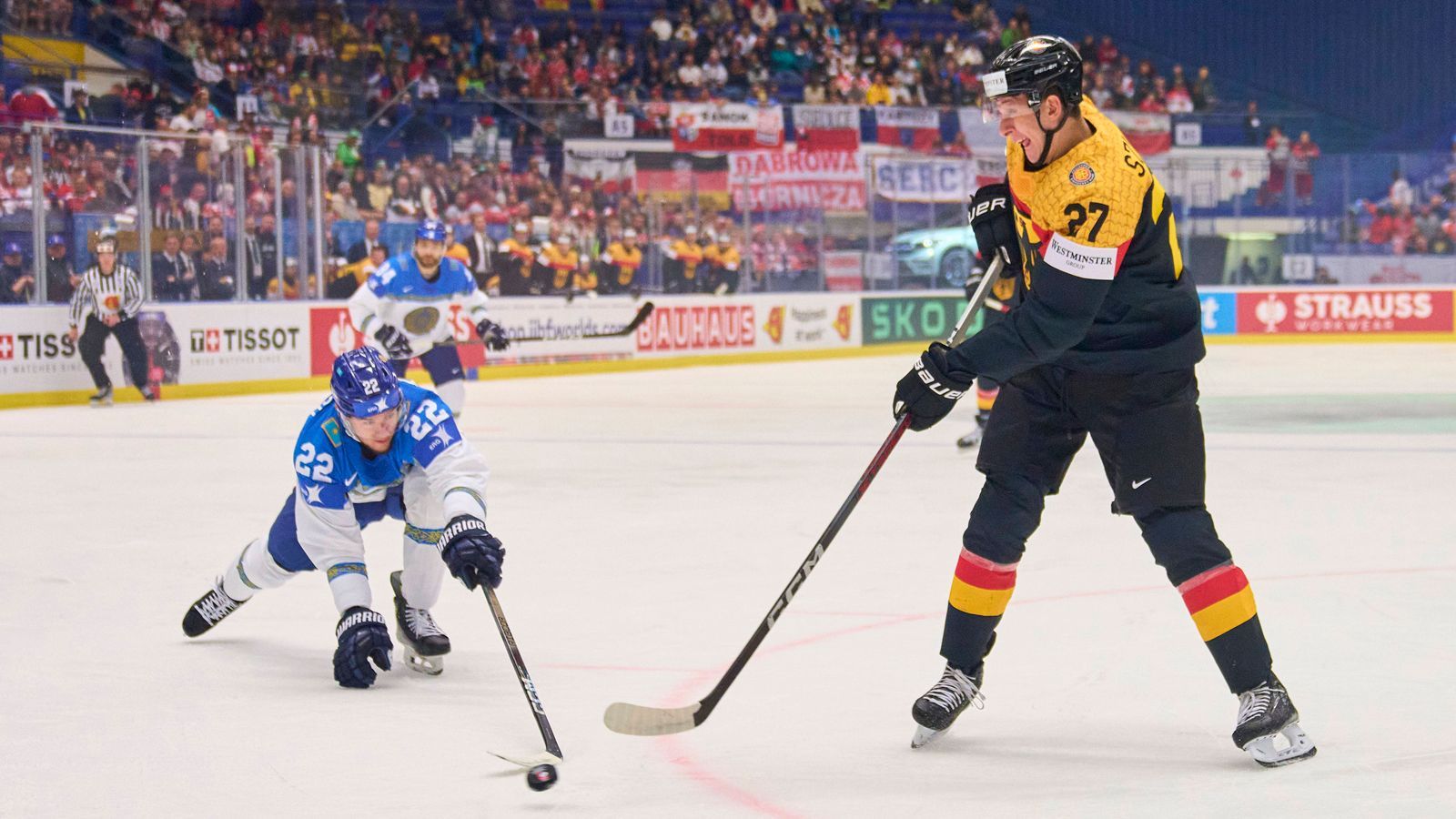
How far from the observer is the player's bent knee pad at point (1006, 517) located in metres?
3.46

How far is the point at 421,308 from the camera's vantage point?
33.4ft

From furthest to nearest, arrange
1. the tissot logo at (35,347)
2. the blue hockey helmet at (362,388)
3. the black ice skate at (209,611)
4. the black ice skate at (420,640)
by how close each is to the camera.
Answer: the tissot logo at (35,347) → the black ice skate at (209,611) → the black ice skate at (420,640) → the blue hockey helmet at (362,388)

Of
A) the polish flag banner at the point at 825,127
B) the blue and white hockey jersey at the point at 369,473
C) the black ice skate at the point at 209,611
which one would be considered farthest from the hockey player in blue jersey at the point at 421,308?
the polish flag banner at the point at 825,127

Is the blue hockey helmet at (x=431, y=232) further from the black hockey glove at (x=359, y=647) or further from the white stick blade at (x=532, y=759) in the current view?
the white stick blade at (x=532, y=759)

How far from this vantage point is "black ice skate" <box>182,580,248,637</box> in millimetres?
4582

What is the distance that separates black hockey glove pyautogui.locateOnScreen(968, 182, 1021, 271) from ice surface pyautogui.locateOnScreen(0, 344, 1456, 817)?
1008mm

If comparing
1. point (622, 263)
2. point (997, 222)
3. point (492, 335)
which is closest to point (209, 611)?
point (997, 222)

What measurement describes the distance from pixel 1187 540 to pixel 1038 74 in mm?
939

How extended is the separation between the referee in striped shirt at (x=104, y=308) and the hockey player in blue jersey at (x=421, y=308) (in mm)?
3995

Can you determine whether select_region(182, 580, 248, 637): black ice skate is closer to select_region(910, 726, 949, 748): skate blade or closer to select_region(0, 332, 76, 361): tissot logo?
select_region(910, 726, 949, 748): skate blade

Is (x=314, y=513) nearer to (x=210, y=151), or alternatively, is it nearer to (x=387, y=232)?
(x=210, y=151)

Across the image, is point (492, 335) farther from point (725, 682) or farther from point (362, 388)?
point (725, 682)

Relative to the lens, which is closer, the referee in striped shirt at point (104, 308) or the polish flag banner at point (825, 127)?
the referee in striped shirt at point (104, 308)

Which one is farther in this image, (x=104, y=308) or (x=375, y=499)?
(x=104, y=308)
